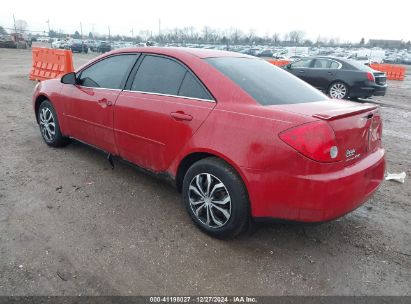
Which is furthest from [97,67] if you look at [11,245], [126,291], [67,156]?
[126,291]

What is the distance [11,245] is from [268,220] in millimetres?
2137

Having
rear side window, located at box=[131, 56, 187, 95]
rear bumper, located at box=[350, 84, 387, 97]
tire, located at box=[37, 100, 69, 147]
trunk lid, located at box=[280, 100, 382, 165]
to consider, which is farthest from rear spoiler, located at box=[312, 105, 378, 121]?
rear bumper, located at box=[350, 84, 387, 97]

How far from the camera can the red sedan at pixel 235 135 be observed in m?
2.48

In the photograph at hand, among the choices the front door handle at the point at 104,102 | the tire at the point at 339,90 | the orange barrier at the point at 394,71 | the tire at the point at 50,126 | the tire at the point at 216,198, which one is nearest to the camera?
the tire at the point at 216,198

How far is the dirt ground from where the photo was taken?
2498 mm

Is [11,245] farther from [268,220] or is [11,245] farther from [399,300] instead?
[399,300]

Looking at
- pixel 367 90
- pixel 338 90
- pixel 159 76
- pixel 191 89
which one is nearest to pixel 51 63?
pixel 338 90

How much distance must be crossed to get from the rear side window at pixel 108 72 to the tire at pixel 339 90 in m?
9.12

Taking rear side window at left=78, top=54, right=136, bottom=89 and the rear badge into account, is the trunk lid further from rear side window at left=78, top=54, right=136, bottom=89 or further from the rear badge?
rear side window at left=78, top=54, right=136, bottom=89

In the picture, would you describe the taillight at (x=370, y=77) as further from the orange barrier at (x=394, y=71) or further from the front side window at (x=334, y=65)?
the orange barrier at (x=394, y=71)

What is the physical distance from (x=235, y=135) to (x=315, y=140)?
618mm

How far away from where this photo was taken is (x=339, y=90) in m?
11.4

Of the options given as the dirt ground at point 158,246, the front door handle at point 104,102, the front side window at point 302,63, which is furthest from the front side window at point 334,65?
the front door handle at point 104,102

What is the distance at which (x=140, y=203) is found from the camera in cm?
365
